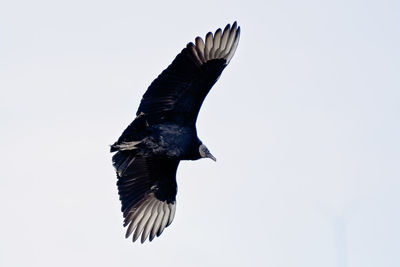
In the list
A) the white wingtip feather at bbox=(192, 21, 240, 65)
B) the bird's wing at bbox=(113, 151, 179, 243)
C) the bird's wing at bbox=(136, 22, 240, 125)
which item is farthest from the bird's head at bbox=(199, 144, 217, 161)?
the white wingtip feather at bbox=(192, 21, 240, 65)

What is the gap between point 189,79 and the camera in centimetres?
1622

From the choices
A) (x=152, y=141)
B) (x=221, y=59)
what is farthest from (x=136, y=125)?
(x=221, y=59)

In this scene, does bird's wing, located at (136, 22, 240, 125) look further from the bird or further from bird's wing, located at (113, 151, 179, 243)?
bird's wing, located at (113, 151, 179, 243)

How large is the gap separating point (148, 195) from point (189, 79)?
2459 millimetres

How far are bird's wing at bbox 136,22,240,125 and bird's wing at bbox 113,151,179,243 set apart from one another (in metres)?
1.13

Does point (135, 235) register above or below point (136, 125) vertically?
below

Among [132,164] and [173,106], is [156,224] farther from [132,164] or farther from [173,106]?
[173,106]

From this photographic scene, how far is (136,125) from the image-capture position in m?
16.2

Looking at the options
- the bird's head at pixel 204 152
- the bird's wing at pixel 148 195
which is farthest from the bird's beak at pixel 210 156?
the bird's wing at pixel 148 195

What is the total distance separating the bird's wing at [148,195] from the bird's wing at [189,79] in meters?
1.13

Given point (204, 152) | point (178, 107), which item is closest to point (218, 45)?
point (178, 107)

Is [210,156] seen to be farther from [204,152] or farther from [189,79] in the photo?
[189,79]

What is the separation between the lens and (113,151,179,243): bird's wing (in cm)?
1736

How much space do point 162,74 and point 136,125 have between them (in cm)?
91
